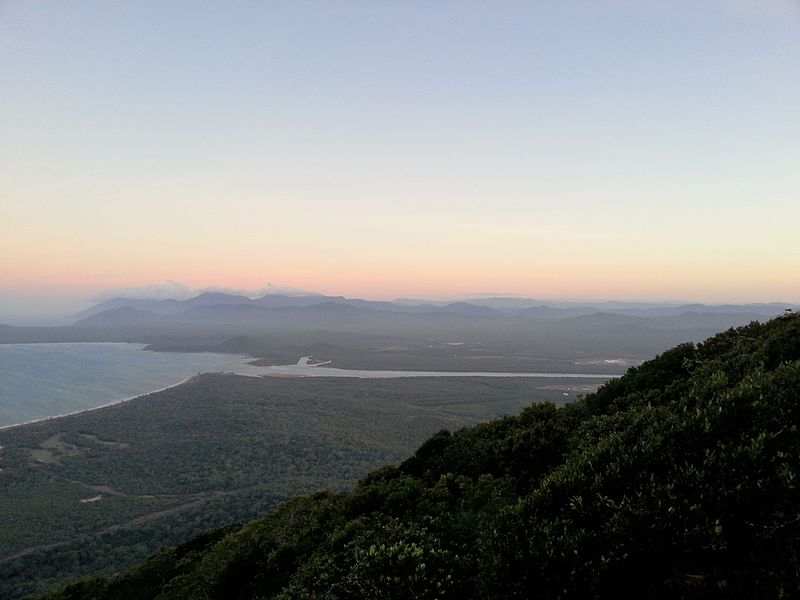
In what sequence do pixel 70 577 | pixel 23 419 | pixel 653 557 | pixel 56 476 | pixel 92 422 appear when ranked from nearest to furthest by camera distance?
pixel 653 557, pixel 70 577, pixel 56 476, pixel 92 422, pixel 23 419

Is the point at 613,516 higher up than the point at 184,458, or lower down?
higher up

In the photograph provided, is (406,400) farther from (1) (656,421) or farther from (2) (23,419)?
(1) (656,421)

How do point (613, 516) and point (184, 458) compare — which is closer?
point (613, 516)

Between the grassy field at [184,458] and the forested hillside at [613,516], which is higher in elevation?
the forested hillside at [613,516]

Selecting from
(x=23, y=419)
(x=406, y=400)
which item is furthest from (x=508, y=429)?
(x=23, y=419)
